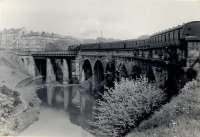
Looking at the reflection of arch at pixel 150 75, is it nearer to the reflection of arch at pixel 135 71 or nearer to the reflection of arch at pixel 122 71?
the reflection of arch at pixel 135 71

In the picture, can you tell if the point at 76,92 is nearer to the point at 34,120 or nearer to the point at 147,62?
the point at 34,120

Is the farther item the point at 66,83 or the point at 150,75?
the point at 66,83

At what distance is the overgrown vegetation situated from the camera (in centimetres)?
1510

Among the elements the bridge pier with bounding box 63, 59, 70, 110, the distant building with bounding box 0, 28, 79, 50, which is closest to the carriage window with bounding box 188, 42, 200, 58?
the bridge pier with bounding box 63, 59, 70, 110

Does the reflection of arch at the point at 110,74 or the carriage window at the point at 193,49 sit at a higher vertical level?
the carriage window at the point at 193,49

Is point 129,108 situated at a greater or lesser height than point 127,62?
lesser

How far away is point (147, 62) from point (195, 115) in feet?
48.3

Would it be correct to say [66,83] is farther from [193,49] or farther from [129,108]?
[193,49]

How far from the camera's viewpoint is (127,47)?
41188mm

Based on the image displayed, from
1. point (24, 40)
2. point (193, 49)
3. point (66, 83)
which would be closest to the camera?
point (193, 49)

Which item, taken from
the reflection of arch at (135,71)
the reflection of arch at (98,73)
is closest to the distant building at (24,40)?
the reflection of arch at (98,73)

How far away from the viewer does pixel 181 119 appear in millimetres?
16500

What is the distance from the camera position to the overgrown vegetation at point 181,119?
15.1 m

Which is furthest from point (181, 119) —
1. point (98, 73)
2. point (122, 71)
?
point (98, 73)
